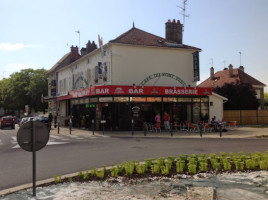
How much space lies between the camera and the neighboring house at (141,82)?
23172 mm

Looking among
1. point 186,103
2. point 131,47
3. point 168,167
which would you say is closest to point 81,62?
point 131,47

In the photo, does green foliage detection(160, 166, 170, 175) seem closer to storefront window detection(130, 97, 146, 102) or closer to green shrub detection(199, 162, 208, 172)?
green shrub detection(199, 162, 208, 172)

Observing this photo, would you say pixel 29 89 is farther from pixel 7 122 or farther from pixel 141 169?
pixel 141 169

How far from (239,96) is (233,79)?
27.7ft

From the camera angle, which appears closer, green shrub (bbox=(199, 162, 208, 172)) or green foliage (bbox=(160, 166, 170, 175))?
green foliage (bbox=(160, 166, 170, 175))

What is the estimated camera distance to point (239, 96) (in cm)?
3538

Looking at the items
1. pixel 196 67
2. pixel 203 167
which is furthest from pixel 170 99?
pixel 203 167

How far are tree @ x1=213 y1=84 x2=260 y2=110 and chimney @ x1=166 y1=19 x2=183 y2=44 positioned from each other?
1146 cm

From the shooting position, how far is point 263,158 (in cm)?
743

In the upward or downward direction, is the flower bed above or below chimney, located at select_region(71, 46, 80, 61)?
below

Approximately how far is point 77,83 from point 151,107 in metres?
12.0

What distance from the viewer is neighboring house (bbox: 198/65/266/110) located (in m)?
43.4

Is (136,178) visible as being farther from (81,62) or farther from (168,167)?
(81,62)

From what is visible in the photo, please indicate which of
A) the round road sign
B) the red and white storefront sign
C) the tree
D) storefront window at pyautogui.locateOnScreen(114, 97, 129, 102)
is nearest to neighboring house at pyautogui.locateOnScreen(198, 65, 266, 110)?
the tree
